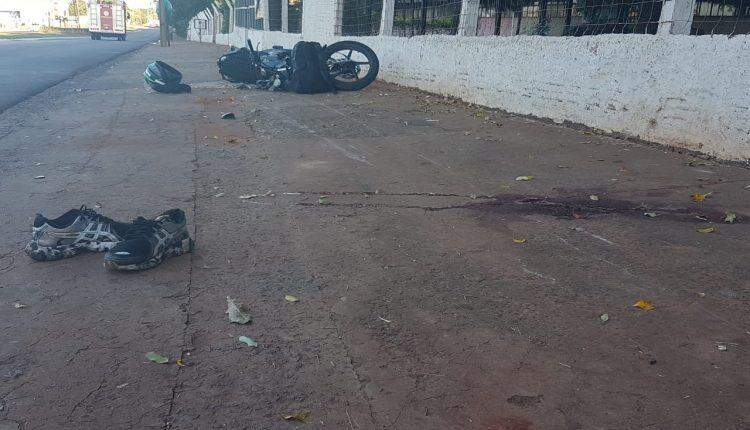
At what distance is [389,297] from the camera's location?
123 inches

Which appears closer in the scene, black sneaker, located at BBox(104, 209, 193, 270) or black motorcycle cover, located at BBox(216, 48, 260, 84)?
black sneaker, located at BBox(104, 209, 193, 270)

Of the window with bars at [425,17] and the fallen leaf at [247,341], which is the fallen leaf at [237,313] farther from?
the window with bars at [425,17]

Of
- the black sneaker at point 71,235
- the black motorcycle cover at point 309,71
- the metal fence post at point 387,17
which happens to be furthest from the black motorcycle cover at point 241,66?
the black sneaker at point 71,235

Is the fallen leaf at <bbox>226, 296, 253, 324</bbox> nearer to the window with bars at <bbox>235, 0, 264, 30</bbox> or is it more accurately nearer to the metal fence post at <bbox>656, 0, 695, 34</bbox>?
the metal fence post at <bbox>656, 0, 695, 34</bbox>

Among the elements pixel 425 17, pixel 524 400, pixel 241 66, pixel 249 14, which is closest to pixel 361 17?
pixel 425 17

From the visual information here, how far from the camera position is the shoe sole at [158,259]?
3.33 m

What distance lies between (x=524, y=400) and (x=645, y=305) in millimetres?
1187

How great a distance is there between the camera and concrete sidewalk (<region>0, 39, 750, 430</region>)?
2221 mm

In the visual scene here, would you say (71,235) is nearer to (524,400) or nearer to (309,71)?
(524,400)

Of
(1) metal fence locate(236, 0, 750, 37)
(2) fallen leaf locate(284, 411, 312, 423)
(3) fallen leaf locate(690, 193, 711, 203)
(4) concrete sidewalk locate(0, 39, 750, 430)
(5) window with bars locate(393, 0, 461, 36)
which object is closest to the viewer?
(2) fallen leaf locate(284, 411, 312, 423)

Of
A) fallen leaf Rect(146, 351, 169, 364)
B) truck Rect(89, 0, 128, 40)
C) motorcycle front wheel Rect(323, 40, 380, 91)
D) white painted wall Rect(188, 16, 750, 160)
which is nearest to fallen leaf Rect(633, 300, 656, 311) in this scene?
fallen leaf Rect(146, 351, 169, 364)

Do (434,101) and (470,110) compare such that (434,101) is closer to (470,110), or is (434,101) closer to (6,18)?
(470,110)

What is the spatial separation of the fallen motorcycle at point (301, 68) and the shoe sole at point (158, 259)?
30.6ft

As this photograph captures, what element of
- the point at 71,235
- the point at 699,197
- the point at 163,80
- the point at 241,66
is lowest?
the point at 71,235
